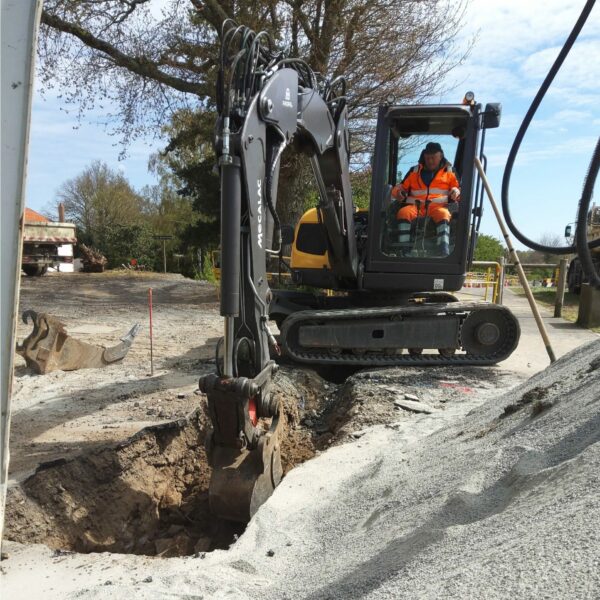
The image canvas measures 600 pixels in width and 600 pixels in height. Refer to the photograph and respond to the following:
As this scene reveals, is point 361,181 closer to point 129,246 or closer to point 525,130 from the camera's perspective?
point 525,130

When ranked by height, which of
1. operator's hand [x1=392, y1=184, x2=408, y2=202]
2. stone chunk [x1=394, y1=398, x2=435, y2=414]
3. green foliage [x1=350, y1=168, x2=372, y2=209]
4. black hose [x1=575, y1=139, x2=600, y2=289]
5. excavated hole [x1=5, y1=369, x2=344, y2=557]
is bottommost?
excavated hole [x1=5, y1=369, x2=344, y2=557]

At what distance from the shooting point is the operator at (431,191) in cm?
604

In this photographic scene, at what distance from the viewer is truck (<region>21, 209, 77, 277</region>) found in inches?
704

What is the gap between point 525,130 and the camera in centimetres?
269

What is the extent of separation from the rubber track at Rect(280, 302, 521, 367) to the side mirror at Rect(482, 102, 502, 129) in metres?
2.01

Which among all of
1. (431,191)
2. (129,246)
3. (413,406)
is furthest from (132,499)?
(129,246)

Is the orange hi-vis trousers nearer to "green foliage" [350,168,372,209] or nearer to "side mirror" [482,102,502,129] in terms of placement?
"side mirror" [482,102,502,129]

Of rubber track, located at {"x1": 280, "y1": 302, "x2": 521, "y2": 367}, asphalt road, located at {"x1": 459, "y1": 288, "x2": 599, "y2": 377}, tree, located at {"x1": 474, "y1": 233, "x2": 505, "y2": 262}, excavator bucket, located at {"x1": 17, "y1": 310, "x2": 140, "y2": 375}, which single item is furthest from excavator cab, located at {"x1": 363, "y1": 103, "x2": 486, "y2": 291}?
tree, located at {"x1": 474, "y1": 233, "x2": 505, "y2": 262}

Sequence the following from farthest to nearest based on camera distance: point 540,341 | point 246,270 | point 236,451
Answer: point 540,341 < point 246,270 < point 236,451

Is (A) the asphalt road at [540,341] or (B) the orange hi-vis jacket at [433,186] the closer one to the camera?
(B) the orange hi-vis jacket at [433,186]

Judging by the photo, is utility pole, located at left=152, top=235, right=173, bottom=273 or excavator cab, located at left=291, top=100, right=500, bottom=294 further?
utility pole, located at left=152, top=235, right=173, bottom=273

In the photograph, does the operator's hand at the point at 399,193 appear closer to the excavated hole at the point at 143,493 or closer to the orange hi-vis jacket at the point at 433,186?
the orange hi-vis jacket at the point at 433,186

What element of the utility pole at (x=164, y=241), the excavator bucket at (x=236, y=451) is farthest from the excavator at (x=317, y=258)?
the utility pole at (x=164, y=241)

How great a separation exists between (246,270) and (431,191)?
3.10 metres
